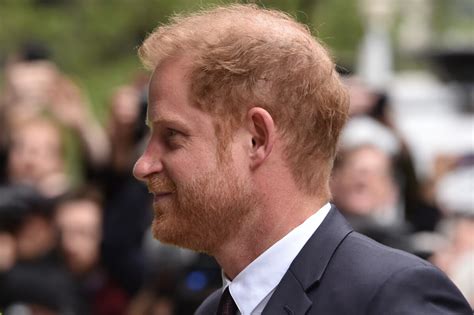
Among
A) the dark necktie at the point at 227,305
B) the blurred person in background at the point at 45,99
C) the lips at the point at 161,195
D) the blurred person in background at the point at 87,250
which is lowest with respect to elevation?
the blurred person in background at the point at 87,250

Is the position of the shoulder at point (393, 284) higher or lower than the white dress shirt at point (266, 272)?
higher

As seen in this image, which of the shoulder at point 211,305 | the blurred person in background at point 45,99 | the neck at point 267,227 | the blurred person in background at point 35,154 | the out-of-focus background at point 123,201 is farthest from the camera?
the blurred person in background at point 45,99

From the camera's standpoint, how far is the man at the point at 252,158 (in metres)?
3.30

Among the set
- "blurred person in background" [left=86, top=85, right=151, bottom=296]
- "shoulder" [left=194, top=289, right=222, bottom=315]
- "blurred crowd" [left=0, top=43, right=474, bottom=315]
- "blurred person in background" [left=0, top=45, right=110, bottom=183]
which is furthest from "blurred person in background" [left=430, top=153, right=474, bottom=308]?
"shoulder" [left=194, top=289, right=222, bottom=315]

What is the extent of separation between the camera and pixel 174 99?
336cm

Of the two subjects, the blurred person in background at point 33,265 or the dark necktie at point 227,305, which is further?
the blurred person in background at point 33,265

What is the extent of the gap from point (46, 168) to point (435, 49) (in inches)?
445

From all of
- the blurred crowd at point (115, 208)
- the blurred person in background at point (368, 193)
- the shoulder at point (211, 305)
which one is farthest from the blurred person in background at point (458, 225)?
the shoulder at point (211, 305)

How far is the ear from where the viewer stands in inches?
130

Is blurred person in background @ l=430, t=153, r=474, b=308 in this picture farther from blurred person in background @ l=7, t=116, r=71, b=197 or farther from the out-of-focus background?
blurred person in background @ l=7, t=116, r=71, b=197

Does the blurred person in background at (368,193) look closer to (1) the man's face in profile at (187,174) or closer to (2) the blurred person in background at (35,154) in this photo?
(2) the blurred person in background at (35,154)

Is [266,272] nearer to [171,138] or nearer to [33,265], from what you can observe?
[171,138]

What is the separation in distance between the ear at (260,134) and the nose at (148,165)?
246mm

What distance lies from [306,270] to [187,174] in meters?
0.39
